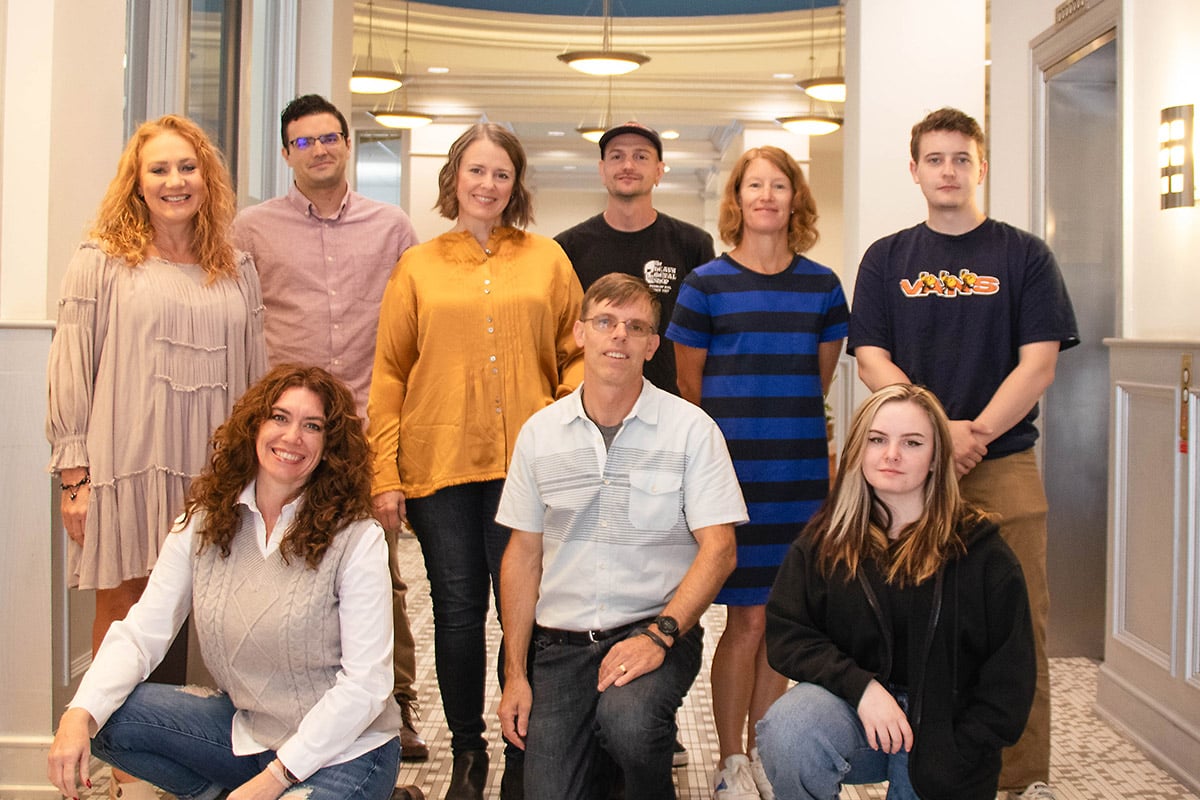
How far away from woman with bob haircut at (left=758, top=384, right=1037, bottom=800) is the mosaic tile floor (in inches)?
33.3

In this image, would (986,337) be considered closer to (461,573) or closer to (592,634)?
(592,634)

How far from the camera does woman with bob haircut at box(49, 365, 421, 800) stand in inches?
78.5

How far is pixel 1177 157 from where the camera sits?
3.27 m

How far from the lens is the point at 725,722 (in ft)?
8.74

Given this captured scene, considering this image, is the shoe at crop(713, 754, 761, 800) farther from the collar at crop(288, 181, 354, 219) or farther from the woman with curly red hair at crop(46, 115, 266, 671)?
the collar at crop(288, 181, 354, 219)

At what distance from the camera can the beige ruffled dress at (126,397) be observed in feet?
7.91

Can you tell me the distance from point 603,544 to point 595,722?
33cm

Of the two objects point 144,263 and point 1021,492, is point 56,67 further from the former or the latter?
→ point 1021,492

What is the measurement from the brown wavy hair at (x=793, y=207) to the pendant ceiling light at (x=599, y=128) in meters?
7.37

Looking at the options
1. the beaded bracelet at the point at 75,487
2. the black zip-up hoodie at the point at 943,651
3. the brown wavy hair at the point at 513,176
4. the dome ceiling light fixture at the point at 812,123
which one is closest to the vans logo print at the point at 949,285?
the black zip-up hoodie at the point at 943,651

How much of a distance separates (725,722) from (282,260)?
1496mm

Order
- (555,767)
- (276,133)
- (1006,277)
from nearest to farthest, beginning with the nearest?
1. (555,767)
2. (1006,277)
3. (276,133)

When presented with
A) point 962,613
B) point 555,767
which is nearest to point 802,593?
point 962,613

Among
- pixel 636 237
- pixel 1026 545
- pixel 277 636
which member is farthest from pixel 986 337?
pixel 277 636
